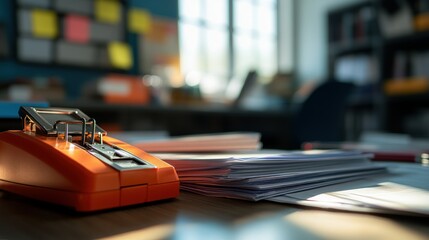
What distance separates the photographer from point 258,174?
1.29 feet

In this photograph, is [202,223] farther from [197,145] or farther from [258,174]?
[197,145]

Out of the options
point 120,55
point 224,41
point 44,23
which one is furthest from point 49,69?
point 224,41

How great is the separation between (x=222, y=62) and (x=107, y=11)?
1502 millimetres

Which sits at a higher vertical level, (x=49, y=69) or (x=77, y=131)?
(x=49, y=69)

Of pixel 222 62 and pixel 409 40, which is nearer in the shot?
pixel 409 40

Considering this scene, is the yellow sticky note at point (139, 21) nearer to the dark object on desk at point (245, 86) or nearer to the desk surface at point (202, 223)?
the dark object on desk at point (245, 86)

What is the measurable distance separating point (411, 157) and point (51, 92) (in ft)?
6.13

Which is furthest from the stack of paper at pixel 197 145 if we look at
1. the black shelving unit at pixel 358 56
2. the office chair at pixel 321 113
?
the black shelving unit at pixel 358 56

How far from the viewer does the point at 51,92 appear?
2.06 m

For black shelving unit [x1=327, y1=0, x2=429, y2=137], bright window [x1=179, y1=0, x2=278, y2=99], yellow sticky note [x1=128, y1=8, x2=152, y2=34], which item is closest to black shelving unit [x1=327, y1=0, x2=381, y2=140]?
black shelving unit [x1=327, y1=0, x2=429, y2=137]

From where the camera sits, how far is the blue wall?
7.73 feet

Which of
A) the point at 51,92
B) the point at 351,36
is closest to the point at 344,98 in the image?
the point at 351,36

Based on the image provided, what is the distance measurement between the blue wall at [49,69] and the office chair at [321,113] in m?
1.36

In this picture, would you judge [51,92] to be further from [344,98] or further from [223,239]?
[223,239]
